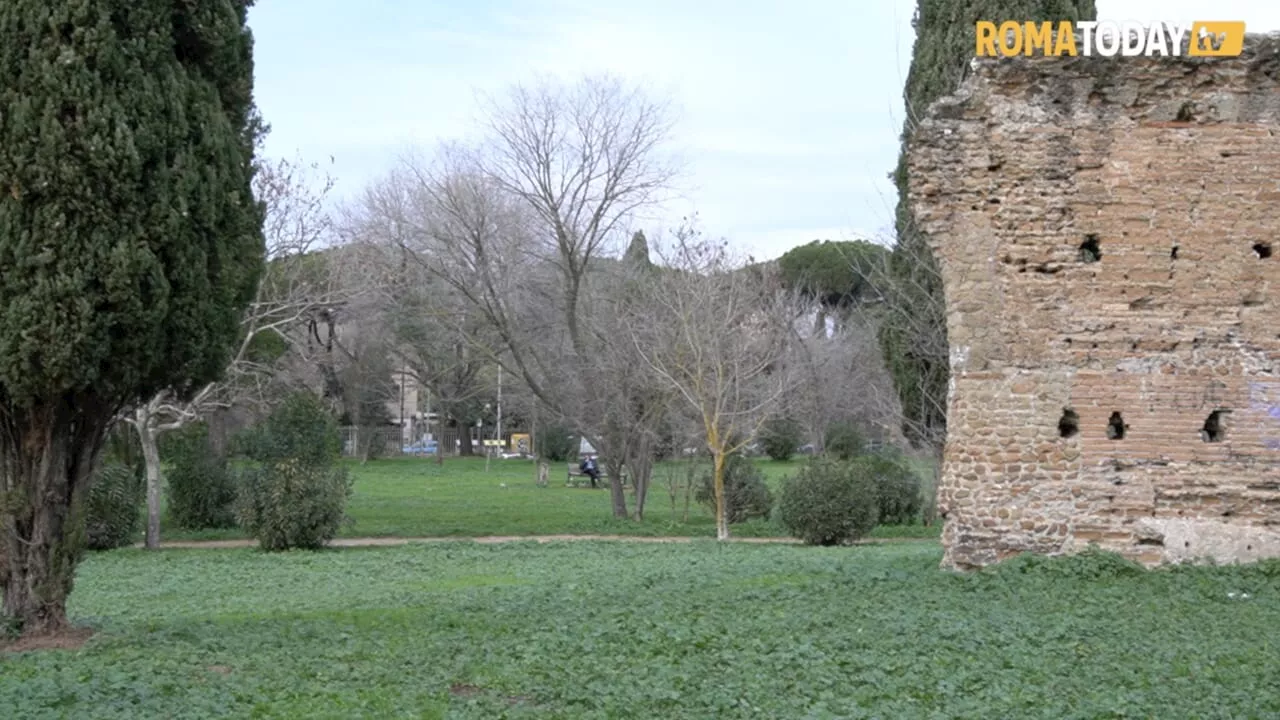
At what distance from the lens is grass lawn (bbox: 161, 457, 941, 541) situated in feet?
77.7

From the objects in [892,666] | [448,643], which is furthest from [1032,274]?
[448,643]

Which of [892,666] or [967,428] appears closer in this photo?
[892,666]

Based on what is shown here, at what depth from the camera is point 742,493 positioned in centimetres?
2580

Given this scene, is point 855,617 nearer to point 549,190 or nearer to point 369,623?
point 369,623

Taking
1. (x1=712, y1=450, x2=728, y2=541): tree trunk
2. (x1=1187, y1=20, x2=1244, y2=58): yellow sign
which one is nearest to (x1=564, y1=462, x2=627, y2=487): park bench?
(x1=712, y1=450, x2=728, y2=541): tree trunk

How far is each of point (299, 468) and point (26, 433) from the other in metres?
11.1

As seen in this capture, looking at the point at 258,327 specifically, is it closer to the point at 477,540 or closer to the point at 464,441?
the point at 477,540

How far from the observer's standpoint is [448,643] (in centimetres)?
909

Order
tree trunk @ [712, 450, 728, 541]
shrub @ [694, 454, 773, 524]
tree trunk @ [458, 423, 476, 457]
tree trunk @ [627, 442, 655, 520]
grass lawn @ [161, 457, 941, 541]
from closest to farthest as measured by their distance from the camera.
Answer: tree trunk @ [712, 450, 728, 541] < grass lawn @ [161, 457, 941, 541] < shrub @ [694, 454, 773, 524] < tree trunk @ [627, 442, 655, 520] < tree trunk @ [458, 423, 476, 457]

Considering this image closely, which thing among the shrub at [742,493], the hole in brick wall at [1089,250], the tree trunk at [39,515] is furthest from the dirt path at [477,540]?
the tree trunk at [39,515]

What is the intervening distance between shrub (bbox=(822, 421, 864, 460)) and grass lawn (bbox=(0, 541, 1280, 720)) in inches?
1165

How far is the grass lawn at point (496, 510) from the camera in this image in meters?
23.7

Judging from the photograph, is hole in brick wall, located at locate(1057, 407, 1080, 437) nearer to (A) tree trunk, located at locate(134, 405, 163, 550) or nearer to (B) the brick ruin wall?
(B) the brick ruin wall

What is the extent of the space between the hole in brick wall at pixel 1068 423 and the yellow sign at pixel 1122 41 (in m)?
3.13
